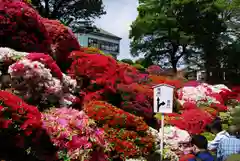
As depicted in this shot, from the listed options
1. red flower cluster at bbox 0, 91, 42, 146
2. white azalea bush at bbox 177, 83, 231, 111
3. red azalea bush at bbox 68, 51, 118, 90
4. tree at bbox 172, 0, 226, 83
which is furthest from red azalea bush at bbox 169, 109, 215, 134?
tree at bbox 172, 0, 226, 83

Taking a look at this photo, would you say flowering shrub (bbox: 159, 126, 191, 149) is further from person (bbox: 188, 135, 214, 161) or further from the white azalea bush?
the white azalea bush

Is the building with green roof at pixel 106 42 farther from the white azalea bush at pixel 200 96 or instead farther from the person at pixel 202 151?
the person at pixel 202 151

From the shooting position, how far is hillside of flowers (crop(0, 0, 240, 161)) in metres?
7.55

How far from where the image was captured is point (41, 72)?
9.62 meters

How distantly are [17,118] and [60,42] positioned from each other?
223 inches

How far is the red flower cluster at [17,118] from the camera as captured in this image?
22.9 feet

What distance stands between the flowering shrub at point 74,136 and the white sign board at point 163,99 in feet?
7.72

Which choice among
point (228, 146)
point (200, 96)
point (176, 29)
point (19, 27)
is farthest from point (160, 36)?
point (228, 146)

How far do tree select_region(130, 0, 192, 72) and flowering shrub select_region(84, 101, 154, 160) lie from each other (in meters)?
29.7

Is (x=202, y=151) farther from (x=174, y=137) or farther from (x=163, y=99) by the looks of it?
(x=174, y=137)

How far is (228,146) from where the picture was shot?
710cm

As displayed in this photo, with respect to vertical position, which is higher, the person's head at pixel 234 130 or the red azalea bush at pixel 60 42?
the red azalea bush at pixel 60 42

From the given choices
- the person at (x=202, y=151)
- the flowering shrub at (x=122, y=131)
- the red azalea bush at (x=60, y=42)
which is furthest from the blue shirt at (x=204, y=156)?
the red azalea bush at (x=60, y=42)

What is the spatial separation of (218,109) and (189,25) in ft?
72.0
